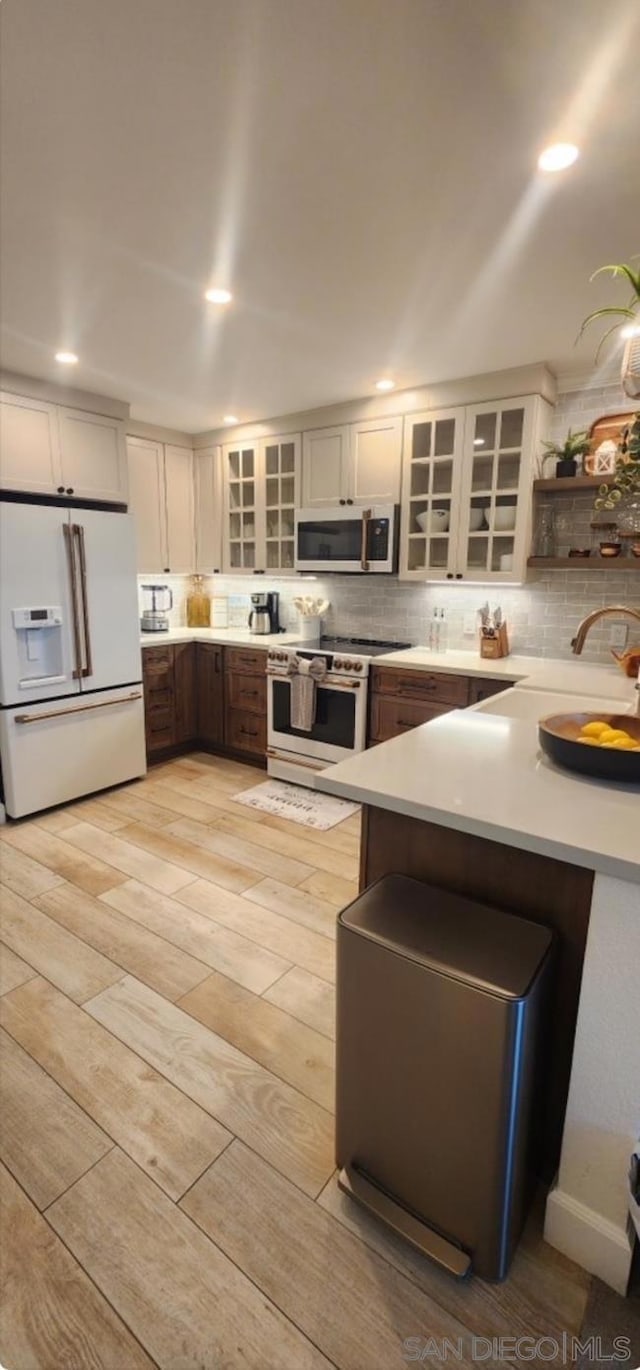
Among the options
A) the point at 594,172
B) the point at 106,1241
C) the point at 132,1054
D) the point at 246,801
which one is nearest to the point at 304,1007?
the point at 132,1054

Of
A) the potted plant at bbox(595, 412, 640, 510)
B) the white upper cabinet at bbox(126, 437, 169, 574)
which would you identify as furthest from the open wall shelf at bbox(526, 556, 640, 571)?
the white upper cabinet at bbox(126, 437, 169, 574)

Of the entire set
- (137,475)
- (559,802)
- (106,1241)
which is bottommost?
(106,1241)

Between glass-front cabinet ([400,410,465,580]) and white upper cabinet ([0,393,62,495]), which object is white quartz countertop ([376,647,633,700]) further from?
white upper cabinet ([0,393,62,495])

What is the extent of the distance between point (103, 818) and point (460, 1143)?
8.79 ft

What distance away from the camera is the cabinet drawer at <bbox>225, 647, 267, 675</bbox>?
4012 mm

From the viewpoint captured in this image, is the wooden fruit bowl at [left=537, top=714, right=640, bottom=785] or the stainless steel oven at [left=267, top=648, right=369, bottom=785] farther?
the stainless steel oven at [left=267, top=648, right=369, bottom=785]

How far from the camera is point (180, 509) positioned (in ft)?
15.0

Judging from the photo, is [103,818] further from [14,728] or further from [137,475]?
[137,475]

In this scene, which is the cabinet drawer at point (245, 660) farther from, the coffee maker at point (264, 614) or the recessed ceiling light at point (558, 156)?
the recessed ceiling light at point (558, 156)

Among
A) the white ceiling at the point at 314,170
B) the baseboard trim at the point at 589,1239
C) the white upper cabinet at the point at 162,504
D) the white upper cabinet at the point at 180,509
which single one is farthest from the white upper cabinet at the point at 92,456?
the baseboard trim at the point at 589,1239

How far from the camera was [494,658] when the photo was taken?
133 inches

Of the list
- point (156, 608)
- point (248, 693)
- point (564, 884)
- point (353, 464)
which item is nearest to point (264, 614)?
point (248, 693)

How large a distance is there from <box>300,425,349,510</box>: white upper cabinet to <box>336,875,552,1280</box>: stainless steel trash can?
10.0 ft

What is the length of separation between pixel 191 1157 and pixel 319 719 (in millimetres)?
2476
